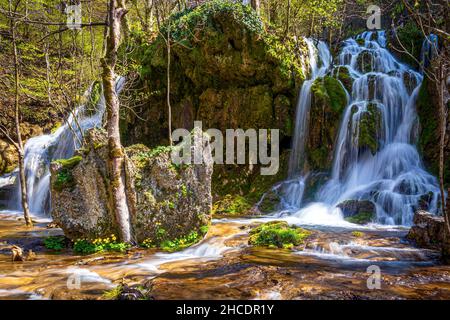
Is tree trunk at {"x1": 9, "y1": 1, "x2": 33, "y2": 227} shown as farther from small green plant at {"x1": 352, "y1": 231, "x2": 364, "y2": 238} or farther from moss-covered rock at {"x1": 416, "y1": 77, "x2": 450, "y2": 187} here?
moss-covered rock at {"x1": 416, "y1": 77, "x2": 450, "y2": 187}

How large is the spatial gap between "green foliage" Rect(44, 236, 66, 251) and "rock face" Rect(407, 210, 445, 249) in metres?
8.37

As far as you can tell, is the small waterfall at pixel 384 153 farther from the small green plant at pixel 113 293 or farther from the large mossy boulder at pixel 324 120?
the small green plant at pixel 113 293

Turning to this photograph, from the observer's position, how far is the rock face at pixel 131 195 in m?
8.16

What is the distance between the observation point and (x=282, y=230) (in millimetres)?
8773

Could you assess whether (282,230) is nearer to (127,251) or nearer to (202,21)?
(127,251)

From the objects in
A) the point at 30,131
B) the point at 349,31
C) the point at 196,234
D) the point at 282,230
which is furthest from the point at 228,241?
the point at 349,31

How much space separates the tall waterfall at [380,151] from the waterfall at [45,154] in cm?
1048

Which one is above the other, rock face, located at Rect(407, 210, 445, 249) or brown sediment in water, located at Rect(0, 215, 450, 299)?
rock face, located at Rect(407, 210, 445, 249)

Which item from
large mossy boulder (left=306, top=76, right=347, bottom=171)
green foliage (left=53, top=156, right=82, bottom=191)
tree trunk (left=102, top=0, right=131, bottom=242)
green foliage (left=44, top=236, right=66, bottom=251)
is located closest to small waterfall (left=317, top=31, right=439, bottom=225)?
large mossy boulder (left=306, top=76, right=347, bottom=171)

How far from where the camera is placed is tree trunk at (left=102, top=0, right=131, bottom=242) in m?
7.89

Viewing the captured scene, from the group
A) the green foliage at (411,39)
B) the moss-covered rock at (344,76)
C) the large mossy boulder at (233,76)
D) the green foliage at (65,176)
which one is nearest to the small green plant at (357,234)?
the large mossy boulder at (233,76)

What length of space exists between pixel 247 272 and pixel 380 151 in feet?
31.9

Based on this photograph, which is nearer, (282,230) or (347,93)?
(282,230)

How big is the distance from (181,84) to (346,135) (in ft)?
28.2
